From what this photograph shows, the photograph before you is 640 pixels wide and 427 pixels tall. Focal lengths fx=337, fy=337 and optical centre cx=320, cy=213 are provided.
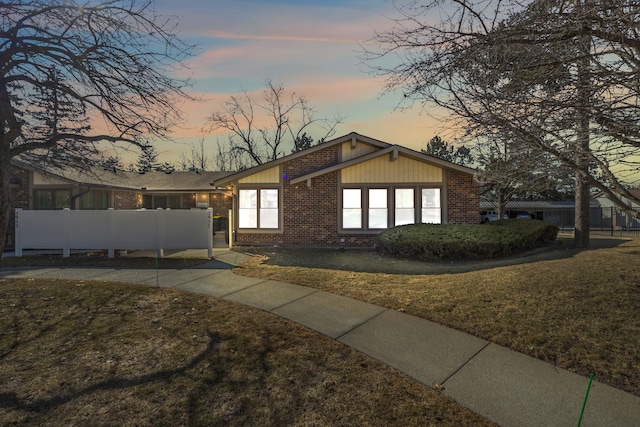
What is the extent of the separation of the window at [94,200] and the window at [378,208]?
14.7m

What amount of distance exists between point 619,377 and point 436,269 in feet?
18.2

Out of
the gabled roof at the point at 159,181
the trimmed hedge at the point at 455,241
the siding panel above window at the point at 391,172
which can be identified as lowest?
the trimmed hedge at the point at 455,241

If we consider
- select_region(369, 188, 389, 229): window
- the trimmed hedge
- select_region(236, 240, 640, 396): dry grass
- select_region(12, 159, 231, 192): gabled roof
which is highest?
select_region(12, 159, 231, 192): gabled roof

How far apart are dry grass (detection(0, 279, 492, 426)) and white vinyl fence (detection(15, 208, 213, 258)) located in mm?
5413

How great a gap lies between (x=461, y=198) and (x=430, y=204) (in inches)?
47.8

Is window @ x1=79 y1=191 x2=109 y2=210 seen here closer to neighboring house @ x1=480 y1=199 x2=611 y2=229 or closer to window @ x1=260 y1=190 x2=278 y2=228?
window @ x1=260 y1=190 x2=278 y2=228

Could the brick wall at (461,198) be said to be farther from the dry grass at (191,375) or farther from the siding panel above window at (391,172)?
the dry grass at (191,375)

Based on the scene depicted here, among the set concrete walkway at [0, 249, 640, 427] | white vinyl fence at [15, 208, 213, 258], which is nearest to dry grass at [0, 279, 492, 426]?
concrete walkway at [0, 249, 640, 427]

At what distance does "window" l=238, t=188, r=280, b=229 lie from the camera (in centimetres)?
1398

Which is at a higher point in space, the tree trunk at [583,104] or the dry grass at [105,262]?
the tree trunk at [583,104]

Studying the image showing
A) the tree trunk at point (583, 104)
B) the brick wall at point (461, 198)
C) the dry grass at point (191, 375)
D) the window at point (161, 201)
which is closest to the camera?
the dry grass at point (191, 375)

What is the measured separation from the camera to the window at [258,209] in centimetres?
1398

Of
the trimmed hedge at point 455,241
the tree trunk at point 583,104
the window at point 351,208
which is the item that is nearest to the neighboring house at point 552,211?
the trimmed hedge at point 455,241

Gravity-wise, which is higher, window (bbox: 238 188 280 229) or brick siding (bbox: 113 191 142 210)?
brick siding (bbox: 113 191 142 210)
